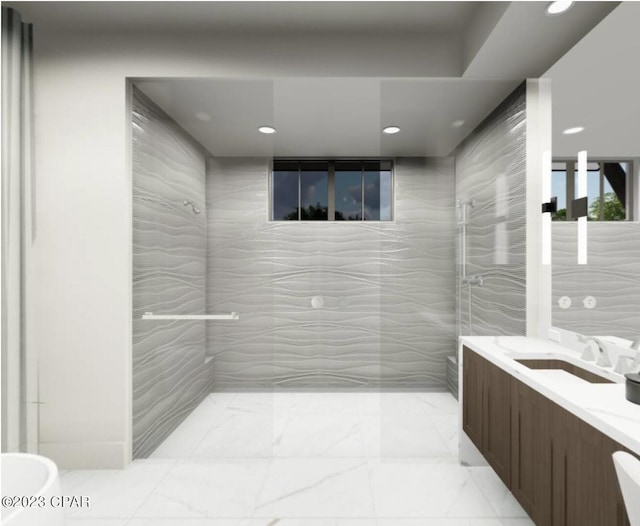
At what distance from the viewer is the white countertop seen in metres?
1.06

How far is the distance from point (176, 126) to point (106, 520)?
7.67 feet

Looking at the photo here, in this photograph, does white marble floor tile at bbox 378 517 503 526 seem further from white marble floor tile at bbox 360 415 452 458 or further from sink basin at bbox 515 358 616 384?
sink basin at bbox 515 358 616 384

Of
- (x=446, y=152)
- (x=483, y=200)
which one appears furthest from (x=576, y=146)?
(x=446, y=152)

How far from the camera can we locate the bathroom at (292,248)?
1.94 metres

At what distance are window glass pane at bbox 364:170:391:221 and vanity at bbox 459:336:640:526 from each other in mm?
1061

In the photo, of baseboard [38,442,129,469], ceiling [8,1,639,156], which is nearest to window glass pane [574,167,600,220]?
ceiling [8,1,639,156]

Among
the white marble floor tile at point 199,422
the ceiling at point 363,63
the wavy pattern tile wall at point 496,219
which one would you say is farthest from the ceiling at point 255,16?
the white marble floor tile at point 199,422

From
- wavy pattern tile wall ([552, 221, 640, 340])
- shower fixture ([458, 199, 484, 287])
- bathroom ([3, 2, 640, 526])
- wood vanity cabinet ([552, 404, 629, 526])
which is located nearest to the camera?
wood vanity cabinet ([552, 404, 629, 526])

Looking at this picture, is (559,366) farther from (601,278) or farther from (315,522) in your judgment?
(315,522)

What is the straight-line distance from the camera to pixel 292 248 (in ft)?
8.52

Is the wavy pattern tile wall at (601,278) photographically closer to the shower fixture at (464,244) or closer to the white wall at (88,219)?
the shower fixture at (464,244)

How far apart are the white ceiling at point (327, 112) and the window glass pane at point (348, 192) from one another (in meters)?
0.14

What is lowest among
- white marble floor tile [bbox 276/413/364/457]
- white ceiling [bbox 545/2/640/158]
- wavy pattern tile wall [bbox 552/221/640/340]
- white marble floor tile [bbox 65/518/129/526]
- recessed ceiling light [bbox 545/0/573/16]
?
white marble floor tile [bbox 65/518/129/526]

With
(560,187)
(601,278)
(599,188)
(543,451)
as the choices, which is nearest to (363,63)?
(560,187)
